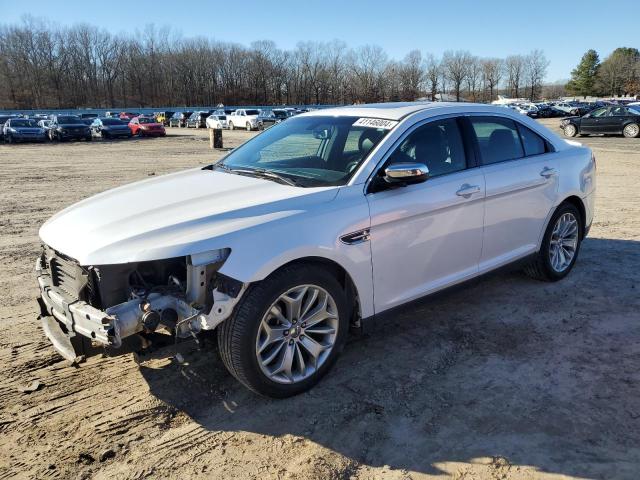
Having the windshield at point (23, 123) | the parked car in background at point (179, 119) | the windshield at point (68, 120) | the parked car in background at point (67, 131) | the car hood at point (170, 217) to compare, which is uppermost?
the parked car in background at point (179, 119)

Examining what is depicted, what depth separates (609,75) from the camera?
4609 inches

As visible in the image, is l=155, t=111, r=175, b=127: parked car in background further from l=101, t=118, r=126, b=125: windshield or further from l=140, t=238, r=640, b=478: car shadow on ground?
l=140, t=238, r=640, b=478: car shadow on ground

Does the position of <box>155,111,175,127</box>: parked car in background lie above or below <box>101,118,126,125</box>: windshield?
above

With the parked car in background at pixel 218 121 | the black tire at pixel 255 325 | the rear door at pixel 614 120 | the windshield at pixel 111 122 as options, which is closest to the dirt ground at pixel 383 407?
the black tire at pixel 255 325

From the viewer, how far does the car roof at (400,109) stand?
410 cm

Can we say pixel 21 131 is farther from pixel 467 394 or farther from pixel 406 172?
pixel 467 394

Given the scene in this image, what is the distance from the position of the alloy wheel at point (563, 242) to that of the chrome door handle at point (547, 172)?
508mm

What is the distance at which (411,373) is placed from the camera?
3.58 metres

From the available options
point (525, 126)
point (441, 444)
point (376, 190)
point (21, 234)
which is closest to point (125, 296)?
point (376, 190)

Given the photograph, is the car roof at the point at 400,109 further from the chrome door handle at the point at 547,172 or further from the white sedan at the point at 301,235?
the chrome door handle at the point at 547,172

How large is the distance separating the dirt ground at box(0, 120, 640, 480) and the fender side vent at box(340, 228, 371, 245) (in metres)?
0.69

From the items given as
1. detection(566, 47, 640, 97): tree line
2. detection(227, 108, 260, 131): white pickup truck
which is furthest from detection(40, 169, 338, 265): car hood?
detection(566, 47, 640, 97): tree line

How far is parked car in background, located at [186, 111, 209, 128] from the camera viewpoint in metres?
52.8

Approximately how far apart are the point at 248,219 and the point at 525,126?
3127 millimetres
